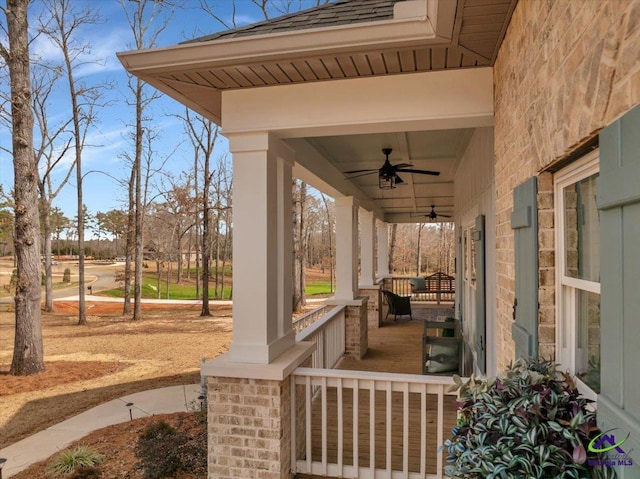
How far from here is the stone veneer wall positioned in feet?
3.61

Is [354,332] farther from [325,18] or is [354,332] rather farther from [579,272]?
[579,272]

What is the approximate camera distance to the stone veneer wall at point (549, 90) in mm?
1101

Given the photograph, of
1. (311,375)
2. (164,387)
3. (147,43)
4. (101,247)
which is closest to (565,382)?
(311,375)

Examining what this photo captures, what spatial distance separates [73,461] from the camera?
12.0 ft

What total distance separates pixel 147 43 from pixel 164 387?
37.8 ft

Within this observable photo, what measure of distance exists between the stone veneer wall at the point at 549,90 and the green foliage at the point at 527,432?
42 cm

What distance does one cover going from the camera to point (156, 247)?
2178 cm

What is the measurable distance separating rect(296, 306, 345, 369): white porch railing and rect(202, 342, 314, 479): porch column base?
121cm

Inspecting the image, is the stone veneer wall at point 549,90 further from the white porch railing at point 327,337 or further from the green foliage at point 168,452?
the green foliage at point 168,452

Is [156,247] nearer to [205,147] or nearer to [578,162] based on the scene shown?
[205,147]

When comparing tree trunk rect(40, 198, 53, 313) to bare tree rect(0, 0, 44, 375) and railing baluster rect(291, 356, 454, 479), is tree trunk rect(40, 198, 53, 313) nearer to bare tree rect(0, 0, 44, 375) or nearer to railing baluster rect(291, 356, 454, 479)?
bare tree rect(0, 0, 44, 375)

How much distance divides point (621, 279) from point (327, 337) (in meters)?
4.56

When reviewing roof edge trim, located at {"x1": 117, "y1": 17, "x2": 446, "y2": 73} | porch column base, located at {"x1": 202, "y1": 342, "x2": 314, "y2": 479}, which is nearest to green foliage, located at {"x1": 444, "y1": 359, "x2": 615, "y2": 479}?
porch column base, located at {"x1": 202, "y1": 342, "x2": 314, "y2": 479}

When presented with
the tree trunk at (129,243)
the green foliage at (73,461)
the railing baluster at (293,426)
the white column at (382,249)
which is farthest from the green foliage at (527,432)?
the tree trunk at (129,243)
